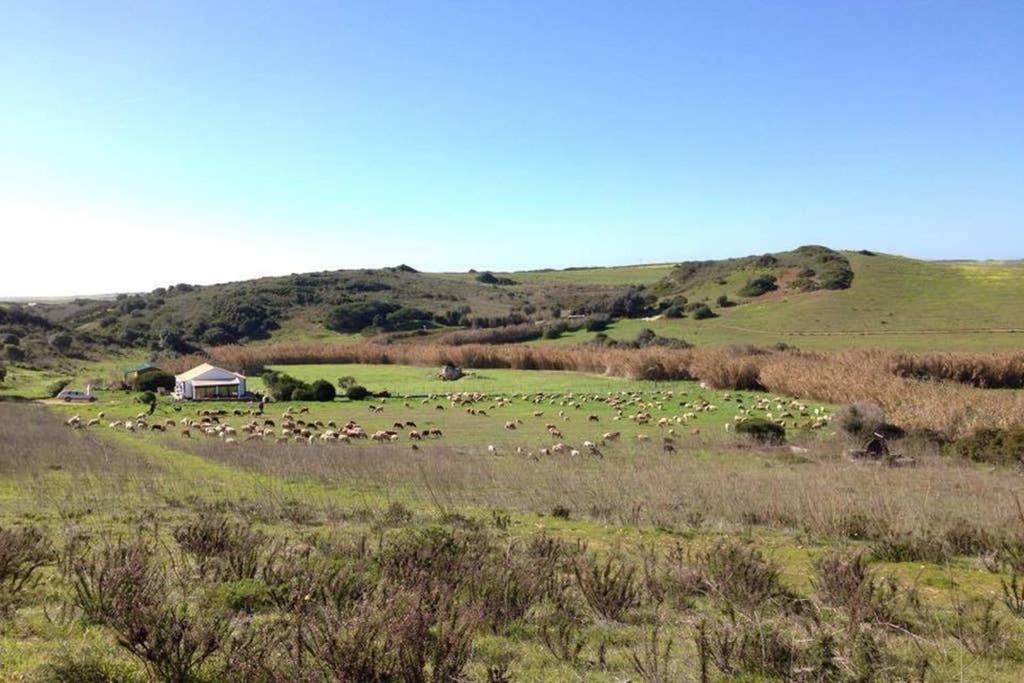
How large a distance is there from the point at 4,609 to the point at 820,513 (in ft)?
36.3

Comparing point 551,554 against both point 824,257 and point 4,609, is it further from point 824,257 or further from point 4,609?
point 824,257

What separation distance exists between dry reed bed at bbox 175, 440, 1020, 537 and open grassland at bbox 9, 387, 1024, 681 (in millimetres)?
97

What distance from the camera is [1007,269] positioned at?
8181 centimetres

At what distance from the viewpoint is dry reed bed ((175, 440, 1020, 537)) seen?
43.2 ft

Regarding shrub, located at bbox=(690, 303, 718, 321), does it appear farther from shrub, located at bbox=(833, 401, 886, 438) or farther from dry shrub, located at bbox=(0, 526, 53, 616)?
dry shrub, located at bbox=(0, 526, 53, 616)

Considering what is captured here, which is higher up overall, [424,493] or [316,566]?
[316,566]

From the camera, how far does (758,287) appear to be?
8594 centimetres

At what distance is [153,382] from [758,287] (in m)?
59.7

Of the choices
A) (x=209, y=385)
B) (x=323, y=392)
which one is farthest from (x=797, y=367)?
(x=209, y=385)

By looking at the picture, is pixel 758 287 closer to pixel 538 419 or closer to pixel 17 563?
pixel 538 419

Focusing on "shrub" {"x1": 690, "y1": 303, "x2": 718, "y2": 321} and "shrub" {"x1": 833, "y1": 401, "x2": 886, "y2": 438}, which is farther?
"shrub" {"x1": 690, "y1": 303, "x2": 718, "y2": 321}

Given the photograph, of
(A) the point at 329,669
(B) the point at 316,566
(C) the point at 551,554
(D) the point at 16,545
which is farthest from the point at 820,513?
(D) the point at 16,545

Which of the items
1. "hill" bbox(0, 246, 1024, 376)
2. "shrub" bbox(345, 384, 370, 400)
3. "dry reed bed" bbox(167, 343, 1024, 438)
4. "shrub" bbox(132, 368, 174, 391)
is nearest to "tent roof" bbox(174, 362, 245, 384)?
"shrub" bbox(132, 368, 174, 391)

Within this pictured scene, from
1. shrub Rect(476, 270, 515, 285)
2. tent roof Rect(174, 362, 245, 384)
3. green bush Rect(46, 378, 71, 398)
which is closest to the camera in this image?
tent roof Rect(174, 362, 245, 384)
